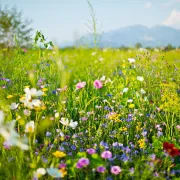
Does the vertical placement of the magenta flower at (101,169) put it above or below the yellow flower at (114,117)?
below

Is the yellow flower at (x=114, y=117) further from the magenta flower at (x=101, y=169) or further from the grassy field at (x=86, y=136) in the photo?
the magenta flower at (x=101, y=169)

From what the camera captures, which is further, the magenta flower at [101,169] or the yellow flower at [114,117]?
the yellow flower at [114,117]

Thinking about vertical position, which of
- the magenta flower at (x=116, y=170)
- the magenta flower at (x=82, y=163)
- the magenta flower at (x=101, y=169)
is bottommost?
the magenta flower at (x=116, y=170)

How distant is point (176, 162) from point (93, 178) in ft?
2.19

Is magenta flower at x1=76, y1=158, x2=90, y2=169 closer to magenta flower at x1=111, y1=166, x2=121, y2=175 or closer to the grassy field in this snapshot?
the grassy field

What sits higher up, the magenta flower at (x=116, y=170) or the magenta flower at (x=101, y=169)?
the magenta flower at (x=101, y=169)

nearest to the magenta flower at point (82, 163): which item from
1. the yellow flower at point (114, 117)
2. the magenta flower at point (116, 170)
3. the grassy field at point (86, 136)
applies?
the grassy field at point (86, 136)

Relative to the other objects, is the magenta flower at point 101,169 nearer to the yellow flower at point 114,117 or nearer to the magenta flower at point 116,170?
the magenta flower at point 116,170

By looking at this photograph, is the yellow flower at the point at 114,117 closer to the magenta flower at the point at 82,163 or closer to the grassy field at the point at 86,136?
the grassy field at the point at 86,136

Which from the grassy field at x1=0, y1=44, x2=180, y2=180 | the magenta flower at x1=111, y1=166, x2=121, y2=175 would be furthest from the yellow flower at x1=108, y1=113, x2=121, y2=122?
the magenta flower at x1=111, y1=166, x2=121, y2=175

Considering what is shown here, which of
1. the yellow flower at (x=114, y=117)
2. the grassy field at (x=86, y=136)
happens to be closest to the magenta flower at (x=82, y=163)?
the grassy field at (x=86, y=136)

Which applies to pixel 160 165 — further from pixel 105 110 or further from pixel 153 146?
pixel 105 110

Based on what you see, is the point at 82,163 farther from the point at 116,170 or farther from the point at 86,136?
the point at 86,136

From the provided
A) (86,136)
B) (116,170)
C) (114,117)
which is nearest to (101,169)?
(116,170)
